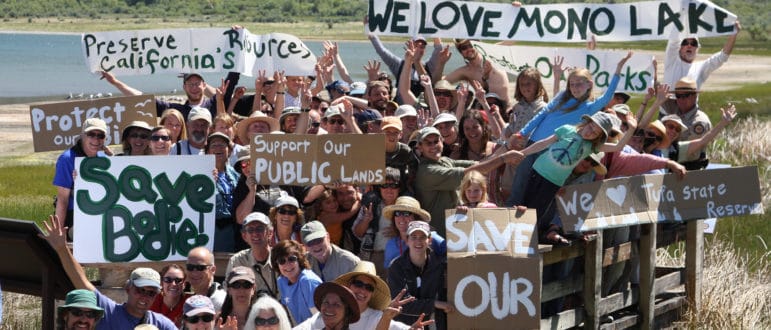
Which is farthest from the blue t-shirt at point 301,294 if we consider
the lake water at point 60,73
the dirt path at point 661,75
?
the lake water at point 60,73

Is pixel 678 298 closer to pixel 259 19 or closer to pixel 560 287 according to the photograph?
pixel 560 287

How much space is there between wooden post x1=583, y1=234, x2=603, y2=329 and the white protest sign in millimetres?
3621

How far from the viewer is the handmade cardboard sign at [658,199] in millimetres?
11602

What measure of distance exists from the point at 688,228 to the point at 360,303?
5.14m

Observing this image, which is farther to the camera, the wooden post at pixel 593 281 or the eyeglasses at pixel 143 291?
the wooden post at pixel 593 281

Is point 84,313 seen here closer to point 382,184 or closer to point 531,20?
point 382,184

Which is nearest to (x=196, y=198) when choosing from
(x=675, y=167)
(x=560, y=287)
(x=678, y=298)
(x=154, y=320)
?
(x=154, y=320)

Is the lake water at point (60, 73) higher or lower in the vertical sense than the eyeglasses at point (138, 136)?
lower

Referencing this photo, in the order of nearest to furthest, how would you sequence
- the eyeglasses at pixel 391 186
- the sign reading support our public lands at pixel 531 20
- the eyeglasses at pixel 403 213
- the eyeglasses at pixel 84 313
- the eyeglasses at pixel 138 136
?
the eyeglasses at pixel 84 313
the eyeglasses at pixel 403 213
the eyeglasses at pixel 391 186
the eyeglasses at pixel 138 136
the sign reading support our public lands at pixel 531 20

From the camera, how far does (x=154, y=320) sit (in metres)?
9.87

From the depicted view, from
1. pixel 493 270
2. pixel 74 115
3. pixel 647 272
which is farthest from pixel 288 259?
pixel 74 115

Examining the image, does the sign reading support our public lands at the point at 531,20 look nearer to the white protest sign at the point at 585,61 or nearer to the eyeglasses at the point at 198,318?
the white protest sign at the point at 585,61

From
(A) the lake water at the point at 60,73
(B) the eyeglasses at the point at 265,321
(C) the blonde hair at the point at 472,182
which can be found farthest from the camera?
(A) the lake water at the point at 60,73

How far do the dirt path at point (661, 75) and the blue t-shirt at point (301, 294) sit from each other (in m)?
8.37
